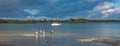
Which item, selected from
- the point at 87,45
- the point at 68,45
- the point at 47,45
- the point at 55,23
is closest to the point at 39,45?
the point at 47,45

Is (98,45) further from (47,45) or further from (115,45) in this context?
(47,45)

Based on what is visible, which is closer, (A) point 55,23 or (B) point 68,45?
(B) point 68,45

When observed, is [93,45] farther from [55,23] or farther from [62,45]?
[55,23]

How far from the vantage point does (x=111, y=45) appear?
4394 cm

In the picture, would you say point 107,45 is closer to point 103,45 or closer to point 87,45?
point 103,45

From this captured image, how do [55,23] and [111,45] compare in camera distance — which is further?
[55,23]

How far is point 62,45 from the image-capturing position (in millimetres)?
42656

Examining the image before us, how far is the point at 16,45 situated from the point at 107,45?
13.3 metres

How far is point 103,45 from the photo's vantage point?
43.4m

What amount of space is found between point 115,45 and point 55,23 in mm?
117766

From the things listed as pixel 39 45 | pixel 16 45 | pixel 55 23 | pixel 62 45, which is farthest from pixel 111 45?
pixel 55 23

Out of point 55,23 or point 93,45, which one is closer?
point 93,45

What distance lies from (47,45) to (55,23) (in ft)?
386

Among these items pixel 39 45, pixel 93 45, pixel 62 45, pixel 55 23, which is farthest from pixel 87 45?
pixel 55 23
